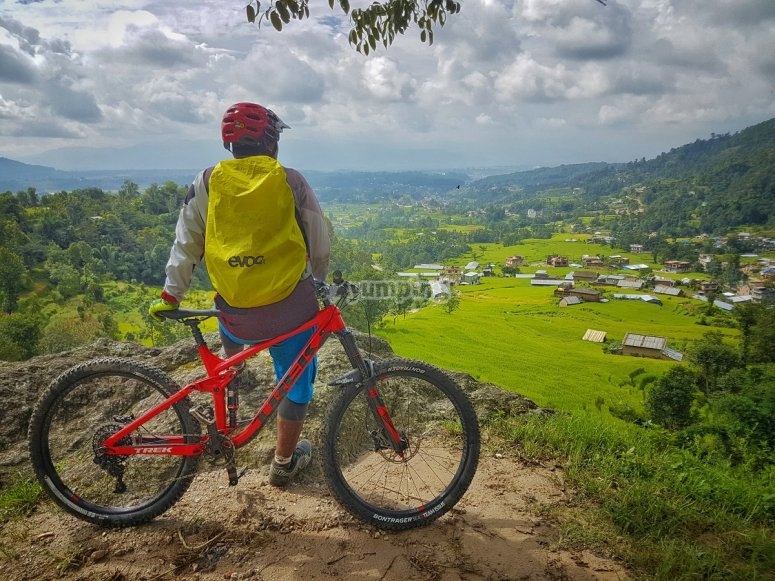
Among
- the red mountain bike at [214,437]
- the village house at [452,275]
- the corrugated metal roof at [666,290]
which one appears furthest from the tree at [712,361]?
the village house at [452,275]

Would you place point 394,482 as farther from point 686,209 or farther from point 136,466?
point 686,209

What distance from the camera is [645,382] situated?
45.1 metres

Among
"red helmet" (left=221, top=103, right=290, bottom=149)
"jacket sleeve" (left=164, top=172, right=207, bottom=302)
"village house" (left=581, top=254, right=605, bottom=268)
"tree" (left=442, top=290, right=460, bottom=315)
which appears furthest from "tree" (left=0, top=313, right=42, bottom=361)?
"village house" (left=581, top=254, right=605, bottom=268)

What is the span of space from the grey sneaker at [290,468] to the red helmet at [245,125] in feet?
7.80

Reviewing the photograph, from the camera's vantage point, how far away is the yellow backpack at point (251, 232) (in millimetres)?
2734

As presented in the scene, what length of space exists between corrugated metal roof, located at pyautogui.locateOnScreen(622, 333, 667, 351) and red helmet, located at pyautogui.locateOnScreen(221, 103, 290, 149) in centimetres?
6160

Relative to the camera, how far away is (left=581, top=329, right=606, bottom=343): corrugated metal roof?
61.5 metres

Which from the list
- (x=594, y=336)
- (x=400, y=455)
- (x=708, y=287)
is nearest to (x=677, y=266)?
(x=708, y=287)

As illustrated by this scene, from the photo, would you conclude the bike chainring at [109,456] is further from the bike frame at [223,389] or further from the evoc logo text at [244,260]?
the evoc logo text at [244,260]

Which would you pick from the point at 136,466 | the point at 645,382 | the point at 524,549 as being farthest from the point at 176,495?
the point at 645,382

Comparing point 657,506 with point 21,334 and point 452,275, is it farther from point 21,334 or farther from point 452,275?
point 452,275

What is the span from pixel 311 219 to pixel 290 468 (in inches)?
76.3

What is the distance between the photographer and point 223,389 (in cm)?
317

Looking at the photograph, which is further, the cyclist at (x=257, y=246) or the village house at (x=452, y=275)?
the village house at (x=452, y=275)
